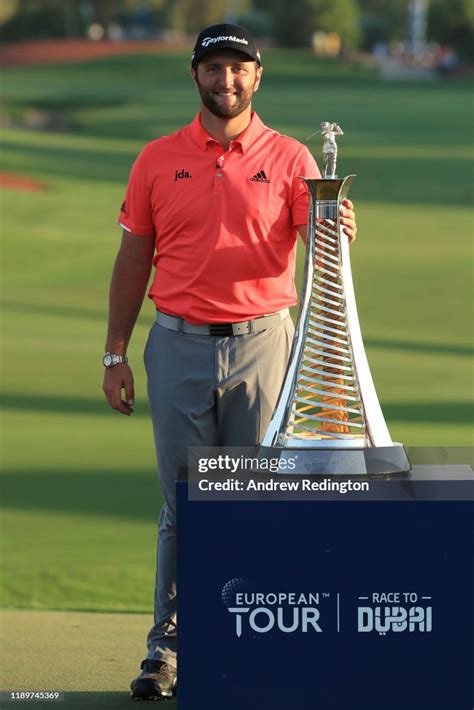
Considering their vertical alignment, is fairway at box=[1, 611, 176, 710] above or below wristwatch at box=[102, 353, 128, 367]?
below

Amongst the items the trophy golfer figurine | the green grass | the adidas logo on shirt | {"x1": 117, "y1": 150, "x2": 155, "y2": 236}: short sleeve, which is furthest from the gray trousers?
the green grass

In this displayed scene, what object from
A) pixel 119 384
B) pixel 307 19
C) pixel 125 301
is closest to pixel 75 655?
pixel 119 384

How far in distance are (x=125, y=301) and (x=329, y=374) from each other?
43.8 inches

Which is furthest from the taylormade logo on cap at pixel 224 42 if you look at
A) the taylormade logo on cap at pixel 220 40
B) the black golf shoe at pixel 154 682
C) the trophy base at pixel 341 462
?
the black golf shoe at pixel 154 682

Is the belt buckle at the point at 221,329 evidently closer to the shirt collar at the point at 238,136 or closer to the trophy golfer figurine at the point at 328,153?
the shirt collar at the point at 238,136

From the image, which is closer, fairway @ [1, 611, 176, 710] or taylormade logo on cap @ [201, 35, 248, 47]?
taylormade logo on cap @ [201, 35, 248, 47]

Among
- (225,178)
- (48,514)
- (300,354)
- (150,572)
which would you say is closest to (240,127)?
(225,178)

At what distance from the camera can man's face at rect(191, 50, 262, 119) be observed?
4246 mm

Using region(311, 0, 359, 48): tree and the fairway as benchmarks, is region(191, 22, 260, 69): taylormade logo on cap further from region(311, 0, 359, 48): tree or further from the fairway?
Answer: region(311, 0, 359, 48): tree

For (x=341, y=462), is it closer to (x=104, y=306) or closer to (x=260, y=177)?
(x=260, y=177)

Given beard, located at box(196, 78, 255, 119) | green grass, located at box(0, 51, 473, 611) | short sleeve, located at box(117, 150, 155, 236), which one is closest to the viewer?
beard, located at box(196, 78, 255, 119)

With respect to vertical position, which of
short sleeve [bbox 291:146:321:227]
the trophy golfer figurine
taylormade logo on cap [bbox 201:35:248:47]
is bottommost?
the trophy golfer figurine

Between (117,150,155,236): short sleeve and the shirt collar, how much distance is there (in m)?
0.15

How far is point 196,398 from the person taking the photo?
4.38 metres
